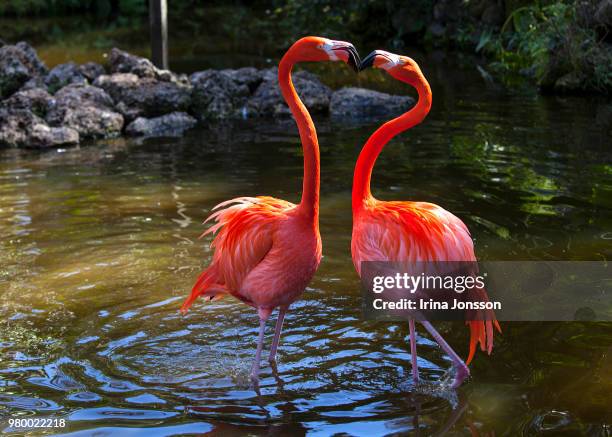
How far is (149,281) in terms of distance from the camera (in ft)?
16.3

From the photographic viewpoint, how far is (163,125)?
945cm

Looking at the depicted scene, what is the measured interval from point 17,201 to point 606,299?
4.55 metres

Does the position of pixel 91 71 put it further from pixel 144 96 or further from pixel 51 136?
pixel 51 136

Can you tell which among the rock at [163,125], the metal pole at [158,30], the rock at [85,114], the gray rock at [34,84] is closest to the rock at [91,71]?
the gray rock at [34,84]

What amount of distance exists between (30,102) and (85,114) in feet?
2.30

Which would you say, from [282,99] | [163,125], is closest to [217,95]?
[282,99]

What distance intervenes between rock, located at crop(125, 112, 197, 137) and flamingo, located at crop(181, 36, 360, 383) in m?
5.50

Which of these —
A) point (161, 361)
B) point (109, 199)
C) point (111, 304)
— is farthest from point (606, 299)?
point (109, 199)

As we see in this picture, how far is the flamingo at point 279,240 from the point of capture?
367cm

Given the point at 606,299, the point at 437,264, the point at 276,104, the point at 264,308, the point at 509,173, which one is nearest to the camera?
the point at 437,264

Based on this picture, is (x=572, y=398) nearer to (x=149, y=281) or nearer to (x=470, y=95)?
(x=149, y=281)

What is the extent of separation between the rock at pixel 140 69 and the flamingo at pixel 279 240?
6509mm

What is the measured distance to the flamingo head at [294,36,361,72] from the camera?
339 cm

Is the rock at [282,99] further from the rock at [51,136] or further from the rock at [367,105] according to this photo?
the rock at [51,136]
